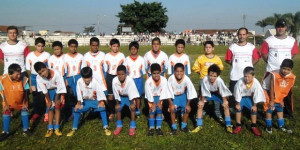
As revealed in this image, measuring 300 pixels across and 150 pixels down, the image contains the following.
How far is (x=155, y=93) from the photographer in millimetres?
5465

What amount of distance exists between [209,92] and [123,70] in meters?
1.95

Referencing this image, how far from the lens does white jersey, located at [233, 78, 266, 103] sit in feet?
17.2

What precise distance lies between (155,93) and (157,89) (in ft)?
0.35

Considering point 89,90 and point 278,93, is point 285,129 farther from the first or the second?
point 89,90

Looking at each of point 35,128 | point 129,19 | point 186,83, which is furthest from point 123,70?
point 129,19

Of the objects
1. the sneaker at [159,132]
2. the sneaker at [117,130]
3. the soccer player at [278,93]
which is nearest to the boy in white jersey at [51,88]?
the sneaker at [117,130]

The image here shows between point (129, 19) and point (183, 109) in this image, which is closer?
point (183, 109)

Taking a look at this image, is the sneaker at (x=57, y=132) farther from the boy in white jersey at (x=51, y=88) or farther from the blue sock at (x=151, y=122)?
the blue sock at (x=151, y=122)

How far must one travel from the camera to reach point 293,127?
18.2 ft

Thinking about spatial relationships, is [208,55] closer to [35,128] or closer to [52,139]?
[52,139]

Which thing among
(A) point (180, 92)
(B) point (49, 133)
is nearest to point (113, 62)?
(A) point (180, 92)

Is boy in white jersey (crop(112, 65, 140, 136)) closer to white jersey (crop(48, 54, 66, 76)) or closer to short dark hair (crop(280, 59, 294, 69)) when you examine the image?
white jersey (crop(48, 54, 66, 76))

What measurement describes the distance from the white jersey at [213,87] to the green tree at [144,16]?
57.7 metres

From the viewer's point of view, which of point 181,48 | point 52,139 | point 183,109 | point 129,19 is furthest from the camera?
point 129,19
